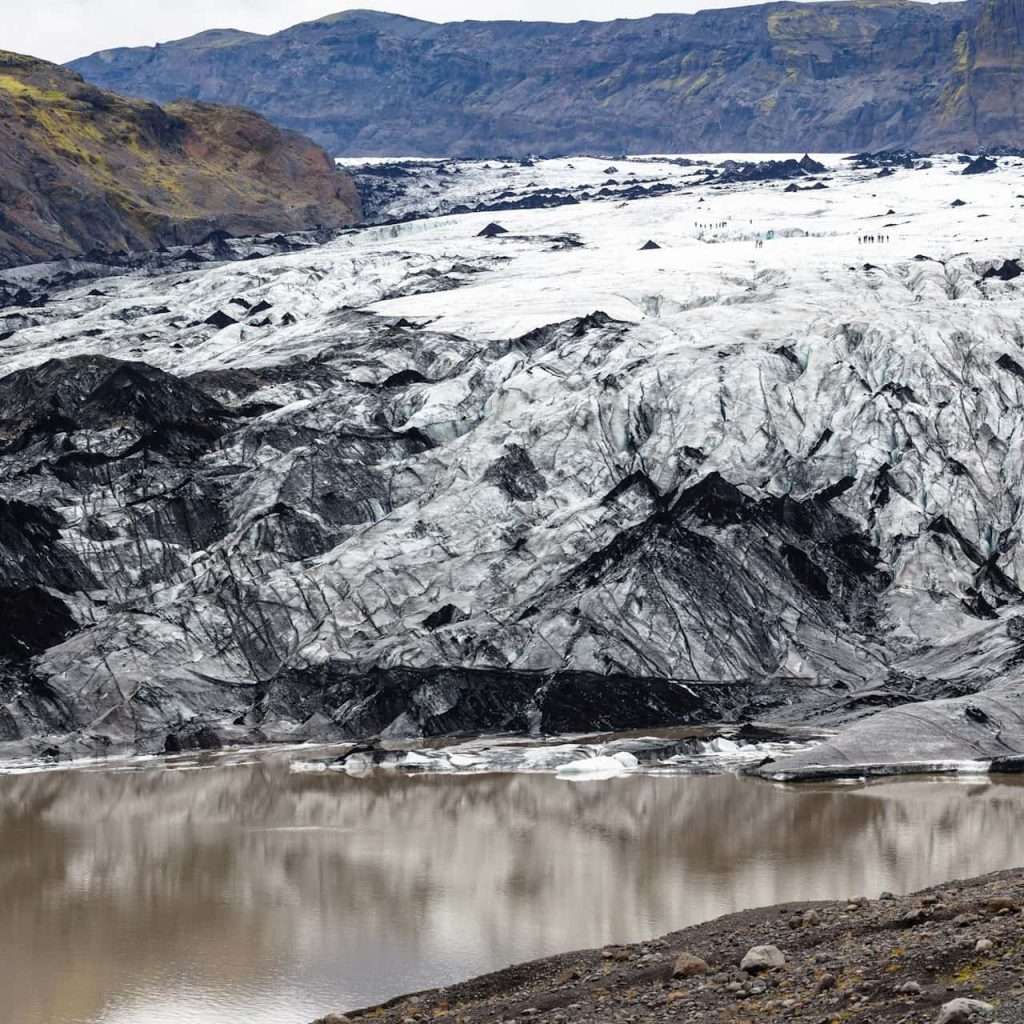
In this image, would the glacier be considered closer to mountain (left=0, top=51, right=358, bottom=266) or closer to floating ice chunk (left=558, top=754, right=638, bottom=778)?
floating ice chunk (left=558, top=754, right=638, bottom=778)

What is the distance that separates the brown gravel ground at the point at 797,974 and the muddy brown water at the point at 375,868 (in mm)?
1882

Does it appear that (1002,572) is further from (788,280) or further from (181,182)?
(181,182)

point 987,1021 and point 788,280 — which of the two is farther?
point 788,280

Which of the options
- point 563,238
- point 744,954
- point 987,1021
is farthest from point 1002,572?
point 563,238

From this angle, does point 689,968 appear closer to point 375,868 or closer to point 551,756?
point 375,868

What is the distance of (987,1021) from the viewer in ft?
37.3

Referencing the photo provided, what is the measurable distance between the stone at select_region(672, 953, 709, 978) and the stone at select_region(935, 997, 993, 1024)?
3481 millimetres

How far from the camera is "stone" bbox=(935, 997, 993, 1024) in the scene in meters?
11.5

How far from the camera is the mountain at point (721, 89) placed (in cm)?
15150

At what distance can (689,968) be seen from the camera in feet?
48.9

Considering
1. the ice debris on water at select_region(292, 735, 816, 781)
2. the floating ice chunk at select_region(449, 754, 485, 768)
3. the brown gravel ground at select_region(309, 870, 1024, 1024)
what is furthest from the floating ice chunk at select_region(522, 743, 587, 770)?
the brown gravel ground at select_region(309, 870, 1024, 1024)

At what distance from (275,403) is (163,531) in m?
8.08

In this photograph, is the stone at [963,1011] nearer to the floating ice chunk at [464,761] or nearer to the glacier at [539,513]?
the glacier at [539,513]

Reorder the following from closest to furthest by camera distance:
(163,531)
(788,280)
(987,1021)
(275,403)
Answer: (987,1021)
(163,531)
(275,403)
(788,280)
